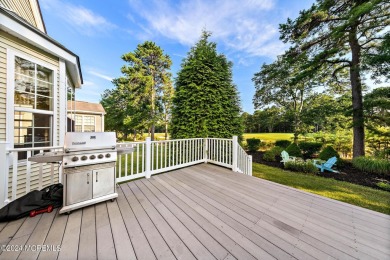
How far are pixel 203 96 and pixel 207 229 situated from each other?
4.00 meters

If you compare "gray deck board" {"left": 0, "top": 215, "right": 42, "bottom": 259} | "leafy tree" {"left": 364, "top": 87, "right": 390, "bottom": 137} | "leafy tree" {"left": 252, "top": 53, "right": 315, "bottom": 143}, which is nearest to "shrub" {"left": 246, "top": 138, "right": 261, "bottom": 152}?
"leafy tree" {"left": 252, "top": 53, "right": 315, "bottom": 143}

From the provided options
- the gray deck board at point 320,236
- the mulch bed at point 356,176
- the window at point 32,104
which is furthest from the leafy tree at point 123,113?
the gray deck board at point 320,236

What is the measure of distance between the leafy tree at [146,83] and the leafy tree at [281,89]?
8.46 metres

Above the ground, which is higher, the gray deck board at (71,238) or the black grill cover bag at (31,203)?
the black grill cover bag at (31,203)

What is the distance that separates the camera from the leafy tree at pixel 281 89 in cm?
986

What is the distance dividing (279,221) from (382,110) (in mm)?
8389

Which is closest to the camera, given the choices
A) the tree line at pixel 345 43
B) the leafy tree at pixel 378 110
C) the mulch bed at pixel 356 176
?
the mulch bed at pixel 356 176

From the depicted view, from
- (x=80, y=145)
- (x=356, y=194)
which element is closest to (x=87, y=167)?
(x=80, y=145)

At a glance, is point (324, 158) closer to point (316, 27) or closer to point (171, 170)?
point (316, 27)

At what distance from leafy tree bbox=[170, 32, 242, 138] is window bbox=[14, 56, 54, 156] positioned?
10.9ft

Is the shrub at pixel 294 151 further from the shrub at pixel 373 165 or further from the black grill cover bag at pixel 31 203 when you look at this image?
the black grill cover bag at pixel 31 203

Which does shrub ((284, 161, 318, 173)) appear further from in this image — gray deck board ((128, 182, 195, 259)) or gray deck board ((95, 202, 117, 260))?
gray deck board ((95, 202, 117, 260))

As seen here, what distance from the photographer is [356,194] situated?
3.80 metres

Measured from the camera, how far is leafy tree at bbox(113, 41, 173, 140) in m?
13.8
